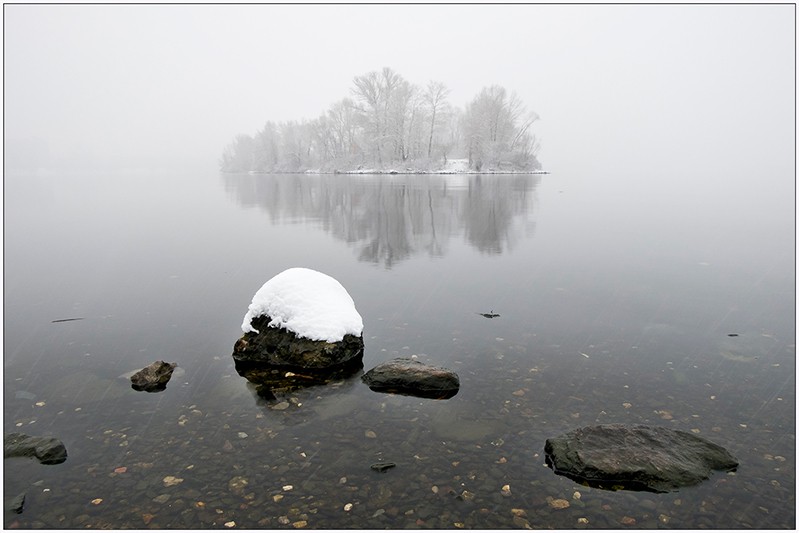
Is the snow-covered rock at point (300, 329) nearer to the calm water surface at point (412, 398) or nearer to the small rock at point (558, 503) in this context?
the calm water surface at point (412, 398)

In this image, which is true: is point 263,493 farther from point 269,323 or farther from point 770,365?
point 770,365

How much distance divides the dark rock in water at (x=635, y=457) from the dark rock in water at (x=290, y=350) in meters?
4.31

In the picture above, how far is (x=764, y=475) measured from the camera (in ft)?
19.7

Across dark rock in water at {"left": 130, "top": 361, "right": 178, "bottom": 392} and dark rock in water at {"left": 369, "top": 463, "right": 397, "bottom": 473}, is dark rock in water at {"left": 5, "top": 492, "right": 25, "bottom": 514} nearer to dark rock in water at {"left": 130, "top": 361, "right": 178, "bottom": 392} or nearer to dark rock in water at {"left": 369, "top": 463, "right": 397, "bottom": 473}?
dark rock in water at {"left": 130, "top": 361, "right": 178, "bottom": 392}

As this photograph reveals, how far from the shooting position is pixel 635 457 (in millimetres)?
6113

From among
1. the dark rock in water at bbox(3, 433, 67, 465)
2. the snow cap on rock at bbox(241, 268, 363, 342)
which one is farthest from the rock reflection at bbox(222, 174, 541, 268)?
the dark rock in water at bbox(3, 433, 67, 465)

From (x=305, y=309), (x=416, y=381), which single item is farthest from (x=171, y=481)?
(x=305, y=309)

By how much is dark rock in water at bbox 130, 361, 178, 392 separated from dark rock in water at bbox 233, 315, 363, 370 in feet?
4.43

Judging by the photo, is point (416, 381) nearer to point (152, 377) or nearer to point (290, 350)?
point (290, 350)

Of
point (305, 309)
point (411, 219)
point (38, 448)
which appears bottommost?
point (38, 448)

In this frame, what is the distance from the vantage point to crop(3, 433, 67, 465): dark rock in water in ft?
21.0

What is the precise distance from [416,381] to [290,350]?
8.63 ft

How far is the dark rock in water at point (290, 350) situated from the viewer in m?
9.18

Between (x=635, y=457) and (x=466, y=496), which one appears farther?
(x=635, y=457)
